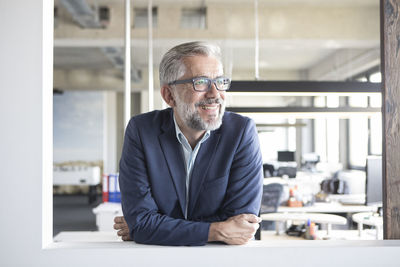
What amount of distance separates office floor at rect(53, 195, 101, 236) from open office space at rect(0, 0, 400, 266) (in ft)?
0.16

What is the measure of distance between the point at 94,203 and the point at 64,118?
285 centimetres

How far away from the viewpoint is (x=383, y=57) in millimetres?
1651

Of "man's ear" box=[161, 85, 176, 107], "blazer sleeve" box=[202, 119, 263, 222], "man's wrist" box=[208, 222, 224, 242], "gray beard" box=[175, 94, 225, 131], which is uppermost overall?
"man's ear" box=[161, 85, 176, 107]

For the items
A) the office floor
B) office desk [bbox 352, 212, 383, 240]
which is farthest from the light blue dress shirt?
the office floor

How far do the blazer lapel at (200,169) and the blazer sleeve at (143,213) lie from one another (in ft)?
0.50

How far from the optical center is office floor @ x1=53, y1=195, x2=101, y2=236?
848 cm

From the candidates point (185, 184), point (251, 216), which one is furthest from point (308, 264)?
point (185, 184)

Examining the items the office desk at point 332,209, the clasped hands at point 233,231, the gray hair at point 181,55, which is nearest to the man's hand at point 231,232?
the clasped hands at point 233,231

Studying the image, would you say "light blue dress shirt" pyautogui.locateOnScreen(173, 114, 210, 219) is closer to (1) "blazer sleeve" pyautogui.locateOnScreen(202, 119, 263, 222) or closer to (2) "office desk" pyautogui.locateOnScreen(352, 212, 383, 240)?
(1) "blazer sleeve" pyautogui.locateOnScreen(202, 119, 263, 222)

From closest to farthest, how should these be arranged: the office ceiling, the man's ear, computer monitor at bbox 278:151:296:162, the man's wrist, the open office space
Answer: the open office space, the man's wrist, the man's ear, the office ceiling, computer monitor at bbox 278:151:296:162

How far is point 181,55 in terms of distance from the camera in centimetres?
180

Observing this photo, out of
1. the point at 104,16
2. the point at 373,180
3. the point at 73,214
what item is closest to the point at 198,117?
the point at 373,180

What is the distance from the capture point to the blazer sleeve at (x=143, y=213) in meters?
1.54

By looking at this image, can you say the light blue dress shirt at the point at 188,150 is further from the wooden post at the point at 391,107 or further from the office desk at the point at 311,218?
the office desk at the point at 311,218
